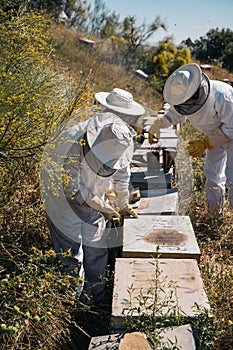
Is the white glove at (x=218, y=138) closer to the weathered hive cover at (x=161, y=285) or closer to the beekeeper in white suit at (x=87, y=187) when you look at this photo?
the beekeeper in white suit at (x=87, y=187)

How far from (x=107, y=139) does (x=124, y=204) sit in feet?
2.55

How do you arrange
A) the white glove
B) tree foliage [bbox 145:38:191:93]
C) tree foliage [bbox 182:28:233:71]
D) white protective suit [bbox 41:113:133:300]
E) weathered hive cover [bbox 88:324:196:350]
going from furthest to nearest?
1. tree foliage [bbox 182:28:233:71]
2. tree foliage [bbox 145:38:191:93]
3. the white glove
4. white protective suit [bbox 41:113:133:300]
5. weathered hive cover [bbox 88:324:196:350]

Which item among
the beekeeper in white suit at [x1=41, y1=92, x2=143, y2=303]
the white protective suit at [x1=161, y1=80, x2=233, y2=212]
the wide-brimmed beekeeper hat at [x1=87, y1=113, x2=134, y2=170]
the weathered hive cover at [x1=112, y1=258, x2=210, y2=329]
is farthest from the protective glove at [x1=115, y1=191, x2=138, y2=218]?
the white protective suit at [x1=161, y1=80, x2=233, y2=212]

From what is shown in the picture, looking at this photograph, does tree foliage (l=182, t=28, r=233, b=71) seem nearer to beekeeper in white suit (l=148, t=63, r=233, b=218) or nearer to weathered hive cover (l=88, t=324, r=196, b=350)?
beekeeper in white suit (l=148, t=63, r=233, b=218)

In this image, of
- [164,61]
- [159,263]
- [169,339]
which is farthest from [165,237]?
[164,61]

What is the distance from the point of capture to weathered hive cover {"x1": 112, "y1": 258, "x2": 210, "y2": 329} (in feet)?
7.50

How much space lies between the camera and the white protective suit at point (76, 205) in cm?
317

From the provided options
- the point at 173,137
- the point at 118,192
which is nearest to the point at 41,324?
the point at 118,192

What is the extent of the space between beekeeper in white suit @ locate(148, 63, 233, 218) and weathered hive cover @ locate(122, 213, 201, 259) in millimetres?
1244

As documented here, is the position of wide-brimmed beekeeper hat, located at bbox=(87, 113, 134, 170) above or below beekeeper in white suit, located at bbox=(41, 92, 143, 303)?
above

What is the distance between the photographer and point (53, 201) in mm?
3320

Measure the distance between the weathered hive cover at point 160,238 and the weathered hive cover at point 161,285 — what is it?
0.39 ft

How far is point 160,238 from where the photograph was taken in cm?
307

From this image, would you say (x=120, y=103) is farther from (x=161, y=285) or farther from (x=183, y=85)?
(x=161, y=285)
